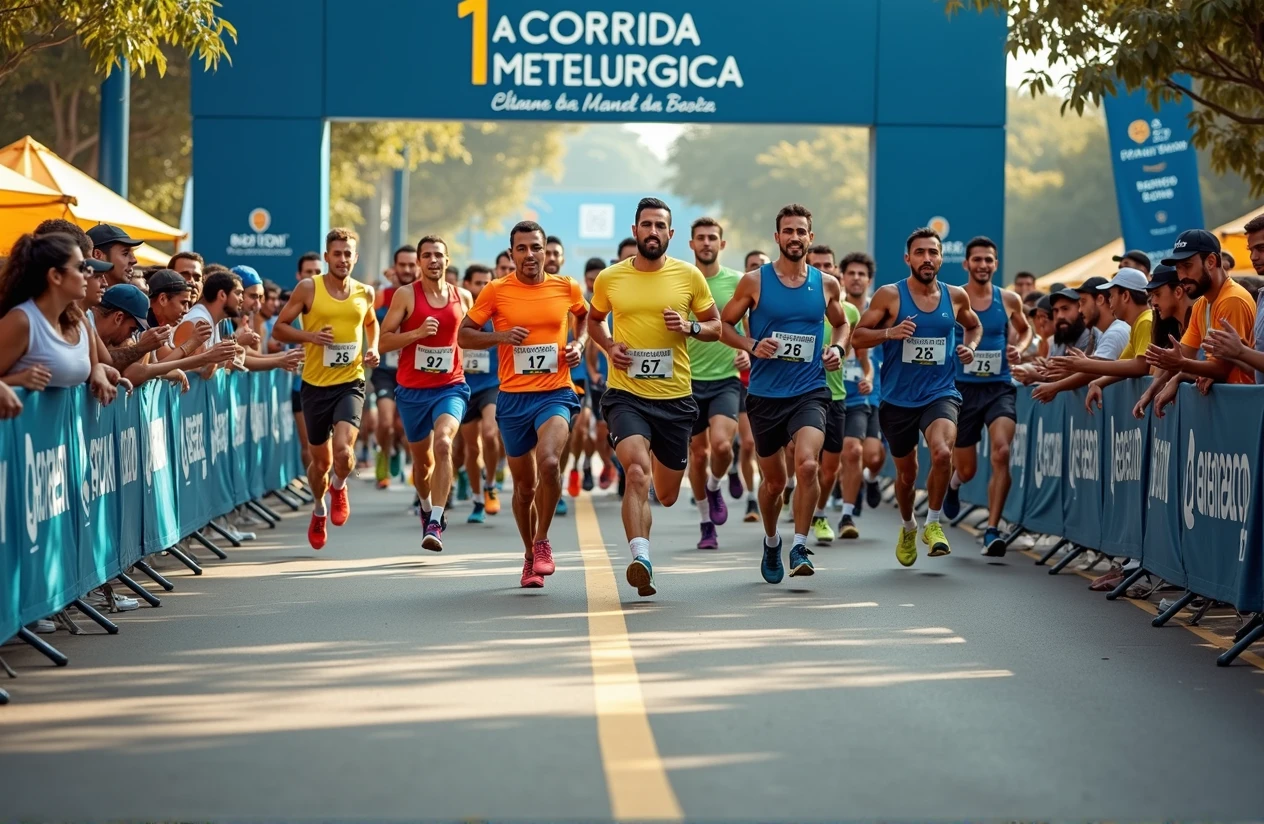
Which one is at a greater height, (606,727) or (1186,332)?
(1186,332)

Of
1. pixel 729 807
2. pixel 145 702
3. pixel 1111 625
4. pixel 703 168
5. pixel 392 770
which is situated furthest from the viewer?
pixel 703 168

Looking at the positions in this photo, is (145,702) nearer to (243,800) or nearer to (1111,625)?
(243,800)

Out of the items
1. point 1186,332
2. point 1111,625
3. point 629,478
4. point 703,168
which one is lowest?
point 1111,625

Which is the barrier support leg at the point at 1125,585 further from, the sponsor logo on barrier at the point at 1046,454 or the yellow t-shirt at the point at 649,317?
the yellow t-shirt at the point at 649,317

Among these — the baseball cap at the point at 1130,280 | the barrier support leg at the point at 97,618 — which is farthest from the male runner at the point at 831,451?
the barrier support leg at the point at 97,618

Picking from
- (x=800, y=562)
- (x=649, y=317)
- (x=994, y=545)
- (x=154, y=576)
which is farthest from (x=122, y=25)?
(x=994, y=545)

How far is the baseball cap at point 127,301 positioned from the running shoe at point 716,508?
4808 mm

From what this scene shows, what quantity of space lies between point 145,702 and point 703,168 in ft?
322

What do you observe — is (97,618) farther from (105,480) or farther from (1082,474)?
(1082,474)

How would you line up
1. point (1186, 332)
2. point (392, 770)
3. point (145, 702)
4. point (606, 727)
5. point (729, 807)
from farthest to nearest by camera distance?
point (1186, 332) → point (145, 702) → point (606, 727) → point (392, 770) → point (729, 807)

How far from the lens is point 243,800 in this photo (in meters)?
5.52

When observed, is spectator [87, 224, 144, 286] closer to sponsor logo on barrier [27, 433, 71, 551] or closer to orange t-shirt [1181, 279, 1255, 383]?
sponsor logo on barrier [27, 433, 71, 551]

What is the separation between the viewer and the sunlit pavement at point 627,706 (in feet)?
18.5

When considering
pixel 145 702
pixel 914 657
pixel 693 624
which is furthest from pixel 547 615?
pixel 145 702
